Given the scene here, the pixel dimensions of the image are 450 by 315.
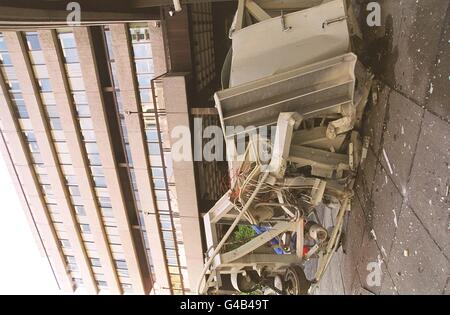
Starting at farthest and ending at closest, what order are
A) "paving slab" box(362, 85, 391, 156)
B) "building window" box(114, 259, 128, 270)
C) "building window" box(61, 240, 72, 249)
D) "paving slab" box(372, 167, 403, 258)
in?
"building window" box(61, 240, 72, 249), "building window" box(114, 259, 128, 270), "paving slab" box(362, 85, 391, 156), "paving slab" box(372, 167, 403, 258)

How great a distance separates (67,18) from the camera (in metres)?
5.00

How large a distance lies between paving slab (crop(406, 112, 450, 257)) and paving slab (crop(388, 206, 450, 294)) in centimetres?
13

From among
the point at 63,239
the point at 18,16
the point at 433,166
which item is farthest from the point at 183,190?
the point at 63,239

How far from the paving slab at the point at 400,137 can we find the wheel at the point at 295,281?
2.11m

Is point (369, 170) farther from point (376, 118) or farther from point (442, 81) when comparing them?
point (442, 81)

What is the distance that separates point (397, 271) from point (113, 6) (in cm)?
623

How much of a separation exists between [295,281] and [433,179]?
9.00 ft

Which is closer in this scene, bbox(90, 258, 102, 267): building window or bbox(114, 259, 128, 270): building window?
bbox(114, 259, 128, 270): building window

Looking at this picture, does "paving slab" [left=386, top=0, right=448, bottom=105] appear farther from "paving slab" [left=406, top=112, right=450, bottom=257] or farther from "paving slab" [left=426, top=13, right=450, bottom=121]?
"paving slab" [left=406, top=112, right=450, bottom=257]

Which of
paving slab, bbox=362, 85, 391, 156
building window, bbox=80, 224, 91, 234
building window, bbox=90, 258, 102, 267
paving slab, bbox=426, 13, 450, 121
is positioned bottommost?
building window, bbox=90, 258, 102, 267

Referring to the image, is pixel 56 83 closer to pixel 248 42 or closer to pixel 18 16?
pixel 18 16

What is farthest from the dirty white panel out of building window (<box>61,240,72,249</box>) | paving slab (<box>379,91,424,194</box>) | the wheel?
building window (<box>61,240,72,249</box>)

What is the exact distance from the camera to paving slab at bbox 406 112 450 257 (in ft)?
8.68

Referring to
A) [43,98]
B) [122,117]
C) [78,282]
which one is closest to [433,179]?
[122,117]
